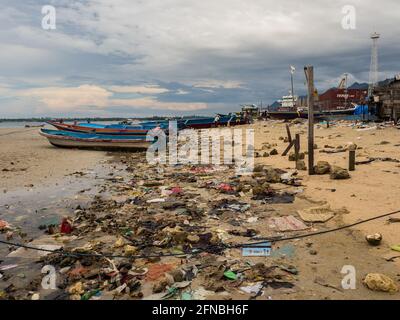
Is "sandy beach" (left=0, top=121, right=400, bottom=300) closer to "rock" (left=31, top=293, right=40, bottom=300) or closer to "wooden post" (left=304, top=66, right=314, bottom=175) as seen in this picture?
"rock" (left=31, top=293, right=40, bottom=300)

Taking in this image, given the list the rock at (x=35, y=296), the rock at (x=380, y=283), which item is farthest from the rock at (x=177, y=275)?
the rock at (x=380, y=283)

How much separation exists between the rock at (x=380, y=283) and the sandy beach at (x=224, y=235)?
0.07 m

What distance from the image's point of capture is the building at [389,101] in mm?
23109

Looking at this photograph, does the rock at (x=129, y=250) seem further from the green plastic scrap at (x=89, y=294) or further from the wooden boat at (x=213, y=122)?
the wooden boat at (x=213, y=122)

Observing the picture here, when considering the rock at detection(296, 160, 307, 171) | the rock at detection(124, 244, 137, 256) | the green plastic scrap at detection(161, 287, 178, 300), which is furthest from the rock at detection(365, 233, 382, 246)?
the rock at detection(296, 160, 307, 171)

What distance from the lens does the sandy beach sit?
4219mm

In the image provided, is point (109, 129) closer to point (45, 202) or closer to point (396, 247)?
point (45, 202)

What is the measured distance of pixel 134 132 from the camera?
21.0 meters

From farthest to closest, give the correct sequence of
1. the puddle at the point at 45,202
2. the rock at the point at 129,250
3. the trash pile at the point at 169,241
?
1. the puddle at the point at 45,202
2. the rock at the point at 129,250
3. the trash pile at the point at 169,241

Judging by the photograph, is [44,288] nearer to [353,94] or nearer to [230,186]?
[230,186]

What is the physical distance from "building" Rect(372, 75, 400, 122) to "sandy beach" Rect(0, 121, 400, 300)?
13952 mm

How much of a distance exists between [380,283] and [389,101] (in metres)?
23.8
